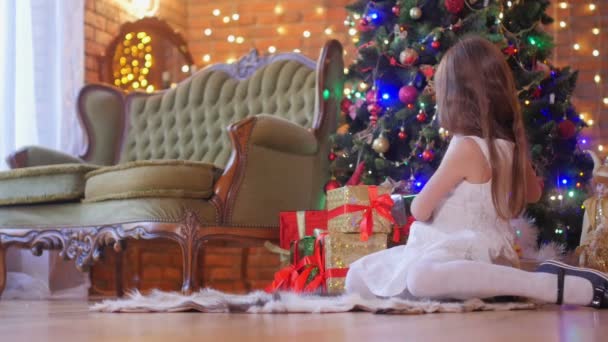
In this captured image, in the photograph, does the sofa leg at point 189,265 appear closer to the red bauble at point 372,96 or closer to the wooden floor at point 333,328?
the red bauble at point 372,96

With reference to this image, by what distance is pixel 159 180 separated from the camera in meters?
3.04

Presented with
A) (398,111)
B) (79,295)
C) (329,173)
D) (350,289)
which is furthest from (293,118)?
(350,289)

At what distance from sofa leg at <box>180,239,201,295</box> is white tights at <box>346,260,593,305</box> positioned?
1.15 metres

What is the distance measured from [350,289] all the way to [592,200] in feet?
3.43

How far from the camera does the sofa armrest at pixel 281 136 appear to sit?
10.6 feet

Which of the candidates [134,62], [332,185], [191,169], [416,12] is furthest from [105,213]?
[134,62]

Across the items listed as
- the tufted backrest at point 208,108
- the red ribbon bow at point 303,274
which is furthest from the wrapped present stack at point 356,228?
the tufted backrest at point 208,108

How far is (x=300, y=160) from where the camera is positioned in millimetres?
3504

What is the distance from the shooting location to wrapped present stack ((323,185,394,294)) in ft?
8.72

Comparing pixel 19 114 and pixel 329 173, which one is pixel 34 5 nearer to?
pixel 19 114

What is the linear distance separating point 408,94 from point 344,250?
2.98 ft

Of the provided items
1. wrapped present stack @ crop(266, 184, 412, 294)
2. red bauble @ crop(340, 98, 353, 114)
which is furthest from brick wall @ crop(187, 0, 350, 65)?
wrapped present stack @ crop(266, 184, 412, 294)

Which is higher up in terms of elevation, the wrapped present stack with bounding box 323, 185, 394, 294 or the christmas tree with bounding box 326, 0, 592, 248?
the christmas tree with bounding box 326, 0, 592, 248

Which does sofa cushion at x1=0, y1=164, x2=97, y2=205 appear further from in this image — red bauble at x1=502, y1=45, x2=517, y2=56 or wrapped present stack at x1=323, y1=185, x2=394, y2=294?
red bauble at x1=502, y1=45, x2=517, y2=56
